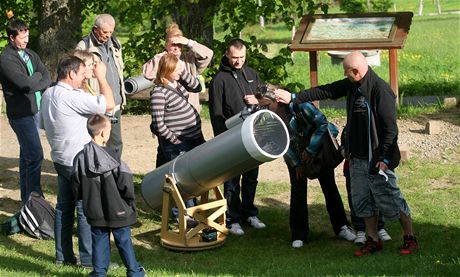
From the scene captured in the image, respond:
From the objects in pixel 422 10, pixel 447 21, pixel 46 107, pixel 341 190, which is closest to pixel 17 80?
pixel 46 107

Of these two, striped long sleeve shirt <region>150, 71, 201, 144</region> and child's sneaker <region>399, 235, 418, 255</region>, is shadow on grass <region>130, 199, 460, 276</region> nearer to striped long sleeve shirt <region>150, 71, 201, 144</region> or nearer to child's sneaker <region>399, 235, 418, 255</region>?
child's sneaker <region>399, 235, 418, 255</region>

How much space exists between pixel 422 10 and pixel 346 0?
3213cm

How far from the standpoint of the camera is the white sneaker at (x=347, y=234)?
982 cm

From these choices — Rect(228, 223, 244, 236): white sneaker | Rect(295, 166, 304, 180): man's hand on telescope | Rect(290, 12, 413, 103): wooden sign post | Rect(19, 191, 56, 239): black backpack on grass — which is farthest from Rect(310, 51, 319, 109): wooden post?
Rect(19, 191, 56, 239): black backpack on grass

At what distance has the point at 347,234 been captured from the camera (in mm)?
9844

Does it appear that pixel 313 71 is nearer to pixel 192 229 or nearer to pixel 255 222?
pixel 255 222

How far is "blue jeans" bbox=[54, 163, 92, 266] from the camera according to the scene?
8836 mm

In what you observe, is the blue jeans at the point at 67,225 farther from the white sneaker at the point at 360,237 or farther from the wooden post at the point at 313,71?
the wooden post at the point at 313,71

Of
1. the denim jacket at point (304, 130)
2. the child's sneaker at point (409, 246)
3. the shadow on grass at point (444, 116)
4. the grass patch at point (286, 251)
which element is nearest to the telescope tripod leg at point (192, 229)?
the grass patch at point (286, 251)

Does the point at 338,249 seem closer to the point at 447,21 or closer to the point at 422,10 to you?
the point at 447,21

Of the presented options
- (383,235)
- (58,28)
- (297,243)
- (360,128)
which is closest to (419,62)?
(58,28)

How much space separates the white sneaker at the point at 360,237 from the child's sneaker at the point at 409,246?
1.90 ft

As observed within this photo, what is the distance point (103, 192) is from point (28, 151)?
2.75 meters

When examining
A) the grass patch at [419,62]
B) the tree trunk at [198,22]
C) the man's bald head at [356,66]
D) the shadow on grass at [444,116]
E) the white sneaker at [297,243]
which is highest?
the man's bald head at [356,66]
